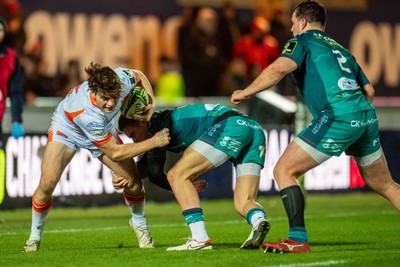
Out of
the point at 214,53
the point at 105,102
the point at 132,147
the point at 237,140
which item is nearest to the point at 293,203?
the point at 237,140

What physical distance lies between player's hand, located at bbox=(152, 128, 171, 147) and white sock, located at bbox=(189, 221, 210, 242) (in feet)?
2.56

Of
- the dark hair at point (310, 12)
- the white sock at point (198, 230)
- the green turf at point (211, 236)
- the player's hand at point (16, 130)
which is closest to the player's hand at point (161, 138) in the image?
the white sock at point (198, 230)

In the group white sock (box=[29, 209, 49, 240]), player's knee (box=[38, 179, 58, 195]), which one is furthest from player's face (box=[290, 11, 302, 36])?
white sock (box=[29, 209, 49, 240])

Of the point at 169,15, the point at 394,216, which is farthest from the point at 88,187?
the point at 169,15

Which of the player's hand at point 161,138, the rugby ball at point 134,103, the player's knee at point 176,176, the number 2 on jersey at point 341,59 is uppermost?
the number 2 on jersey at point 341,59

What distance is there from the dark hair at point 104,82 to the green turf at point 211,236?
146 centimetres

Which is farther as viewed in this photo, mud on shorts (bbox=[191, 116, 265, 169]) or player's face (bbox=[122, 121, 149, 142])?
player's face (bbox=[122, 121, 149, 142])

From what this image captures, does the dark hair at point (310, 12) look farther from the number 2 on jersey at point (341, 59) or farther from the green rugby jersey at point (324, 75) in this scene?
the number 2 on jersey at point (341, 59)

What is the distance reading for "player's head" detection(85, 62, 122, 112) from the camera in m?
9.48

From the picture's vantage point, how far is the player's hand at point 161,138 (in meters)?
9.52

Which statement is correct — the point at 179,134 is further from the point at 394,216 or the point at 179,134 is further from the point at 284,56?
the point at 394,216

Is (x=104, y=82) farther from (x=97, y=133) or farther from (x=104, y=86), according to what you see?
(x=97, y=133)

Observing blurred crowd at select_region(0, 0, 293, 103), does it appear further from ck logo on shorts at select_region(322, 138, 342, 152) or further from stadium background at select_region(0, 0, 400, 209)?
ck logo on shorts at select_region(322, 138, 342, 152)

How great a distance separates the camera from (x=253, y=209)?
984cm
